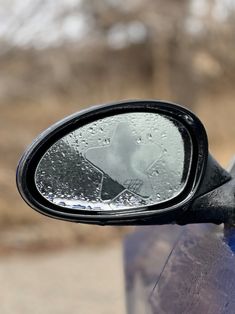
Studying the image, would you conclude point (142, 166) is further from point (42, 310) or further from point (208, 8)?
point (208, 8)

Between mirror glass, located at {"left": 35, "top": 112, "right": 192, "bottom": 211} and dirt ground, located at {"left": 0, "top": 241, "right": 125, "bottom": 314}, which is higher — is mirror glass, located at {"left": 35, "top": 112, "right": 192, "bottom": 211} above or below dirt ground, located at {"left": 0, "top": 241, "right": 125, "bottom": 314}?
above

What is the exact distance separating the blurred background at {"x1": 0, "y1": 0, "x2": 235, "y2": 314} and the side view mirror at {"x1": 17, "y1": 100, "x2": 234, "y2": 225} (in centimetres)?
716

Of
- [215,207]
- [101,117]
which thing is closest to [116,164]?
[101,117]

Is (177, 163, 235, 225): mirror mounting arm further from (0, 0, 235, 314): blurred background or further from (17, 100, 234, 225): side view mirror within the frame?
(0, 0, 235, 314): blurred background

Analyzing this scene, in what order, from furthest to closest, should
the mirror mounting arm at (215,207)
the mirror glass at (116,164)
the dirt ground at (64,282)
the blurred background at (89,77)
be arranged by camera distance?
the blurred background at (89,77), the dirt ground at (64,282), the mirror glass at (116,164), the mirror mounting arm at (215,207)

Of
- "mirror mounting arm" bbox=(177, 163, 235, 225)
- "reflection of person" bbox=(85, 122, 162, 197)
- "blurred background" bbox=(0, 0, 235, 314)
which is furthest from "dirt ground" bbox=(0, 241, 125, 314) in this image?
"mirror mounting arm" bbox=(177, 163, 235, 225)

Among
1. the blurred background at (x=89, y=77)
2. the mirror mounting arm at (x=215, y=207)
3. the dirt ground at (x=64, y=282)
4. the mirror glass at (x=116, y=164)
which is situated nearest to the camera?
the mirror mounting arm at (x=215, y=207)

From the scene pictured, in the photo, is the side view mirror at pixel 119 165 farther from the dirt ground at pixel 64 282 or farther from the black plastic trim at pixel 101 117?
the dirt ground at pixel 64 282

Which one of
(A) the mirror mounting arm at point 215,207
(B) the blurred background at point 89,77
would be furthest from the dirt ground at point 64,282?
(A) the mirror mounting arm at point 215,207

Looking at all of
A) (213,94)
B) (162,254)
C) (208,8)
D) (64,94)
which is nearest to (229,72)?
(213,94)

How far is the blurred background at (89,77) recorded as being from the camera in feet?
35.3

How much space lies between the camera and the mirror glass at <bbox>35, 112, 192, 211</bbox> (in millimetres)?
1891

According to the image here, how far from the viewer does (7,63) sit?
17734 millimetres

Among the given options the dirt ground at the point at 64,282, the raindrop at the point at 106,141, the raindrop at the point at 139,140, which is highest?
the raindrop at the point at 139,140
